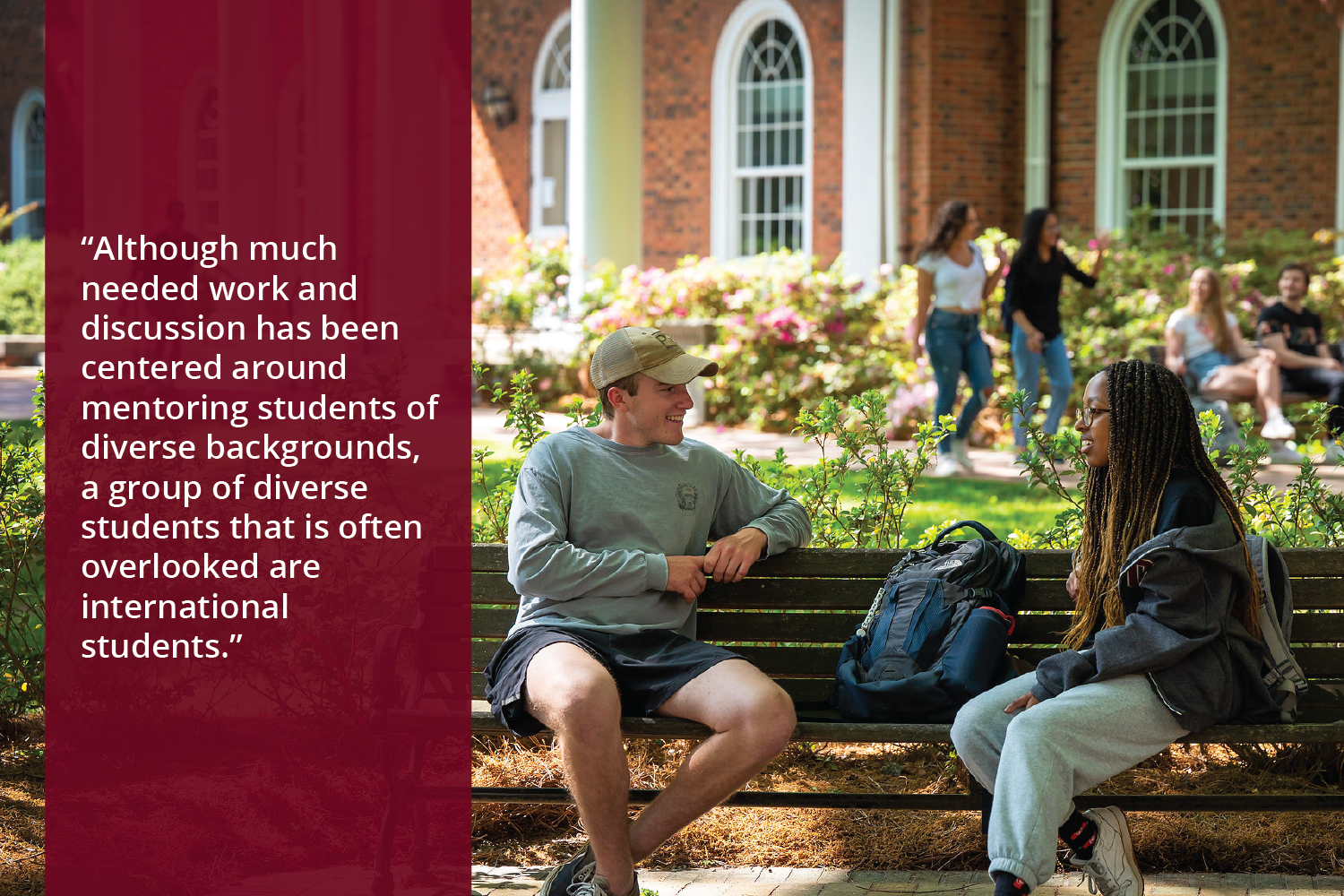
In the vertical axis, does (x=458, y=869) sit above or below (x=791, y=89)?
below

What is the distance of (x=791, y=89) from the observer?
17531 millimetres

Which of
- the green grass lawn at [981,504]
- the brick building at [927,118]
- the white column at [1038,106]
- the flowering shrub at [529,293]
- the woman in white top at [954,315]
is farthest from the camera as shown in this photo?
the white column at [1038,106]

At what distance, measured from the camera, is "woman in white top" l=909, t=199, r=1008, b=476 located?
33.0ft

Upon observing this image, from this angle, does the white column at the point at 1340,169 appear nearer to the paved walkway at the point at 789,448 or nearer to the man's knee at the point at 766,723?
the paved walkway at the point at 789,448

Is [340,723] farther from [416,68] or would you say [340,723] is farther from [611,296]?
[416,68]

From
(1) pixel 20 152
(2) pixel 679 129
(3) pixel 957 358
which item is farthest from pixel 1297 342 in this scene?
(1) pixel 20 152

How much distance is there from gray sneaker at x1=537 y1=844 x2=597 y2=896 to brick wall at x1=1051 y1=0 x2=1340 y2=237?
1353cm

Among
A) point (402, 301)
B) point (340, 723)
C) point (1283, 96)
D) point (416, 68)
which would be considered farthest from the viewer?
point (416, 68)

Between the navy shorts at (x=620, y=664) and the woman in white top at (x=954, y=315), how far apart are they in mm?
6399

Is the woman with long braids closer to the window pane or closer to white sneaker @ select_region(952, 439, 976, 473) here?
white sneaker @ select_region(952, 439, 976, 473)

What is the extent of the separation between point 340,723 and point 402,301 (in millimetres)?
11850

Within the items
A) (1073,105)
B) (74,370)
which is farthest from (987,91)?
(74,370)

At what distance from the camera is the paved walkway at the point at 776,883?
147 inches

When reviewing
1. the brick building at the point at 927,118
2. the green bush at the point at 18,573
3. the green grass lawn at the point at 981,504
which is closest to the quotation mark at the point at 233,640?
the green bush at the point at 18,573
